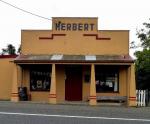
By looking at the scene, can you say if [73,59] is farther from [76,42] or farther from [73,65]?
[76,42]

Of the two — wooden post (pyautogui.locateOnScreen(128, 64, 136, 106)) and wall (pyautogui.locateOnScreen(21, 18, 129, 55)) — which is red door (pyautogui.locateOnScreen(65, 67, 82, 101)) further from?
wooden post (pyautogui.locateOnScreen(128, 64, 136, 106))

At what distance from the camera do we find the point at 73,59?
32219 millimetres

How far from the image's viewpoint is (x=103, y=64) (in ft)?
105

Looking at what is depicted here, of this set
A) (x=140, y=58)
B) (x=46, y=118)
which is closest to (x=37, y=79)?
(x=140, y=58)

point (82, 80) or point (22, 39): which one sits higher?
point (22, 39)

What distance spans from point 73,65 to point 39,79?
264 cm

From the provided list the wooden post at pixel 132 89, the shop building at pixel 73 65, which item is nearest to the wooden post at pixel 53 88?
the shop building at pixel 73 65

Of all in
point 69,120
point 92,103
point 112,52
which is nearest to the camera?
point 69,120

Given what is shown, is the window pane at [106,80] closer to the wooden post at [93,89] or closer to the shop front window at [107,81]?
the shop front window at [107,81]

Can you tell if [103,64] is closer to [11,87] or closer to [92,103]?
[92,103]

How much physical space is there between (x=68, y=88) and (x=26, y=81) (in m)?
2.80

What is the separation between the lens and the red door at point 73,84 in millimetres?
34219

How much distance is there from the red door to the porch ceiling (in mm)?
1344

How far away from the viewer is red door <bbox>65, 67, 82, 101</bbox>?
34.2m
